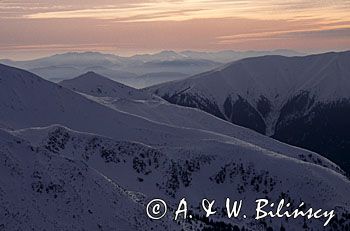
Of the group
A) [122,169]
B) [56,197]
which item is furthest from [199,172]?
[56,197]

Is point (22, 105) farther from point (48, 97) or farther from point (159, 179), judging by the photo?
point (159, 179)

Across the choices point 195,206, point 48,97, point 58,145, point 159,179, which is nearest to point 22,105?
point 48,97

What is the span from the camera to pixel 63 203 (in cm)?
7912

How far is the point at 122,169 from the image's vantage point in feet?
394

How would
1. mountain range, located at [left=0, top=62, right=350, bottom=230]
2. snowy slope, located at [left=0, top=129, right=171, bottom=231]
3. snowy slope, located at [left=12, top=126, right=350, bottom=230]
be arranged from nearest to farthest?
snowy slope, located at [left=0, top=129, right=171, bottom=231] < mountain range, located at [left=0, top=62, right=350, bottom=230] < snowy slope, located at [left=12, top=126, right=350, bottom=230]

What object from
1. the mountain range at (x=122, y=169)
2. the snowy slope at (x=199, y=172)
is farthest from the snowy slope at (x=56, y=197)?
the snowy slope at (x=199, y=172)

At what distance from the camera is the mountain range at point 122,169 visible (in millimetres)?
79438

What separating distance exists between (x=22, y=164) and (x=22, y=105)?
270 feet

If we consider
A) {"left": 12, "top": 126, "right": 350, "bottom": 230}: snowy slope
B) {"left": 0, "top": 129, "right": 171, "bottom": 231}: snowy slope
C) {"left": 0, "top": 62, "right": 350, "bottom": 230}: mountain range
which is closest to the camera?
{"left": 0, "top": 129, "right": 171, "bottom": 231}: snowy slope

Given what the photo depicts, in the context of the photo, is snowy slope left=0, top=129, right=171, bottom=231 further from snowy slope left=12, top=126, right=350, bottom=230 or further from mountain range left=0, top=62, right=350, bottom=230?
snowy slope left=12, top=126, right=350, bottom=230

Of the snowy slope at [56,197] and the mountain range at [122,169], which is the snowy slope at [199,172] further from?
the snowy slope at [56,197]

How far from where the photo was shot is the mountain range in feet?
261

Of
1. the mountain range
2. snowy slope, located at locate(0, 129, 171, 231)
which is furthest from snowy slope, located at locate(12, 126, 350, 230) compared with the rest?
snowy slope, located at locate(0, 129, 171, 231)

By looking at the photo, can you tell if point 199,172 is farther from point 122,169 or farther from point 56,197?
point 56,197
